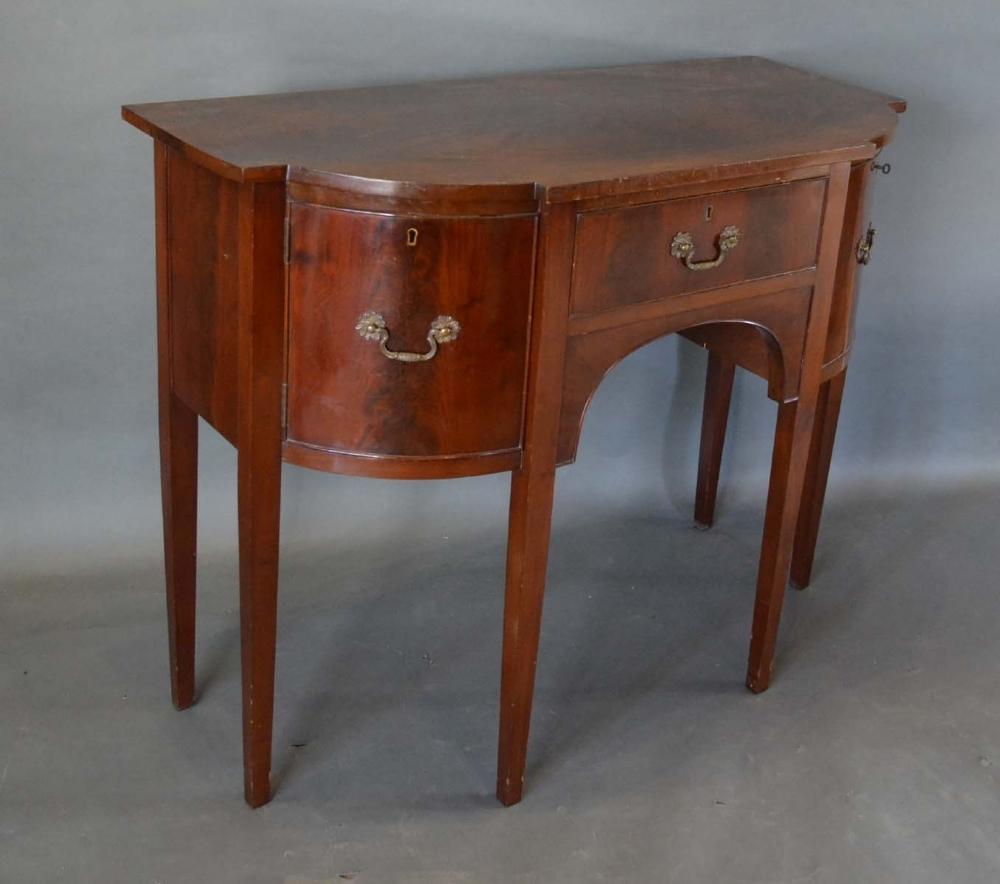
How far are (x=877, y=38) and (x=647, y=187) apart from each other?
1298mm

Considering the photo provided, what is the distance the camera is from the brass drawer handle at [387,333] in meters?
1.90

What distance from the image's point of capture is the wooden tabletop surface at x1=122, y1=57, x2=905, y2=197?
75.4 inches

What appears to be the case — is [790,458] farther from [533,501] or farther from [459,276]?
[459,276]

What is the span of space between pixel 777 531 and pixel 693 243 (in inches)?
25.9

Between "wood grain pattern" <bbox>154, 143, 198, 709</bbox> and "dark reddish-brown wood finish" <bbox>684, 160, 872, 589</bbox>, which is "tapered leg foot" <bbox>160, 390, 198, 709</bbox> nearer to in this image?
"wood grain pattern" <bbox>154, 143, 198, 709</bbox>

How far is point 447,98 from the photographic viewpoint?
Answer: 2387mm

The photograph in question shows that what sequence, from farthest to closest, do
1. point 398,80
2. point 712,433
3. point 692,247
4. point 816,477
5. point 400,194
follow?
point 712,433 < point 816,477 < point 398,80 < point 692,247 < point 400,194

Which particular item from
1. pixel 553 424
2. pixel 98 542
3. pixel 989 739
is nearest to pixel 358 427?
pixel 553 424

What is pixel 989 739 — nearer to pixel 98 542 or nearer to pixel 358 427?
pixel 358 427

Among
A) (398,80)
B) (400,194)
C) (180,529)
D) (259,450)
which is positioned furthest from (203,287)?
(398,80)

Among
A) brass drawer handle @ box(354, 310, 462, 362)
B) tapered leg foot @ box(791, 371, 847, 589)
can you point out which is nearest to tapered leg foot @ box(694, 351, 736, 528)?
tapered leg foot @ box(791, 371, 847, 589)

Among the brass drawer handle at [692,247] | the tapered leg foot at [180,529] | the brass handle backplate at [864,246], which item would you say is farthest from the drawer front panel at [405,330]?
the brass handle backplate at [864,246]

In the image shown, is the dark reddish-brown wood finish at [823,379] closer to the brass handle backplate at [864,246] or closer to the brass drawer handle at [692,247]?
the brass handle backplate at [864,246]

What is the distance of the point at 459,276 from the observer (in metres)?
1.90
